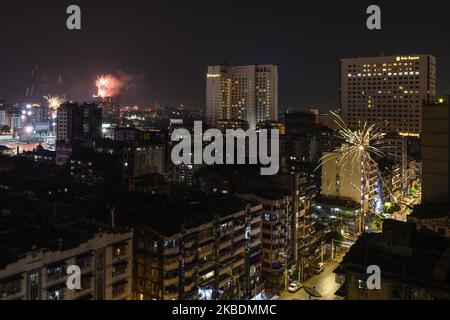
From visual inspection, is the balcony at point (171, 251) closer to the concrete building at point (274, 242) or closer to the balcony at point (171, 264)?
the balcony at point (171, 264)

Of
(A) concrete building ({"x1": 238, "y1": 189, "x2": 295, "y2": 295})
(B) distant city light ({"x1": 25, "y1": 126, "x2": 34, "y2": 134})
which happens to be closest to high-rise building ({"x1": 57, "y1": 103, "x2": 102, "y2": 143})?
(B) distant city light ({"x1": 25, "y1": 126, "x2": 34, "y2": 134})

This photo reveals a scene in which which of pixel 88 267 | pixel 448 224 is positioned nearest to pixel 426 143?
pixel 448 224

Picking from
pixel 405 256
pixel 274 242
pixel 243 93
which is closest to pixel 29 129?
pixel 243 93

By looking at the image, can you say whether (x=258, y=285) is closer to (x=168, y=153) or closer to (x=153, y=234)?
(x=153, y=234)

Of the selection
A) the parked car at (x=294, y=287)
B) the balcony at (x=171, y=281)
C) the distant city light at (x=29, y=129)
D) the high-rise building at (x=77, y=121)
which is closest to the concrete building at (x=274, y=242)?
the parked car at (x=294, y=287)

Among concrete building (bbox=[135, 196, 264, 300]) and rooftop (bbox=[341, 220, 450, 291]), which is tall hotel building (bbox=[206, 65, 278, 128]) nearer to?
concrete building (bbox=[135, 196, 264, 300])

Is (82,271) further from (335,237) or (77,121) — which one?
(77,121)
